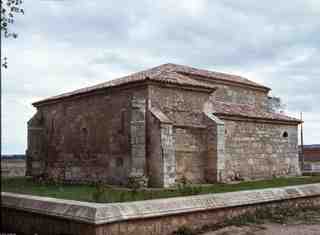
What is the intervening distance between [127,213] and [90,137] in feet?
30.7

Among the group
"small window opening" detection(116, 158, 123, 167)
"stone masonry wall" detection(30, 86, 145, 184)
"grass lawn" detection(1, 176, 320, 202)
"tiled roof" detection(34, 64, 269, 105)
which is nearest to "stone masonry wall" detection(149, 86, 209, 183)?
"tiled roof" detection(34, 64, 269, 105)

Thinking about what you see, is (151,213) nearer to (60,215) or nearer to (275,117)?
(60,215)

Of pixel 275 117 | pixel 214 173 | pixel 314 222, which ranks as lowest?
pixel 314 222

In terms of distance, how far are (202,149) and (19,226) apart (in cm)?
786

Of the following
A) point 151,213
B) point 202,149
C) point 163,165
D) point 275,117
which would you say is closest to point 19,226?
point 151,213

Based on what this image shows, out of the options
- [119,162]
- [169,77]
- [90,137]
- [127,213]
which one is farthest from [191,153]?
[127,213]

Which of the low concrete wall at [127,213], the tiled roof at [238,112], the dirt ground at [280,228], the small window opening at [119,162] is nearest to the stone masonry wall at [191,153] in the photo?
the tiled roof at [238,112]

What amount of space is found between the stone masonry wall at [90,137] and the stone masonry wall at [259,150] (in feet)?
14.4

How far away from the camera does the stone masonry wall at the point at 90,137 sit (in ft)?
48.0

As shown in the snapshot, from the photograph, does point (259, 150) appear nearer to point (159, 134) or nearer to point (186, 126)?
point (186, 126)

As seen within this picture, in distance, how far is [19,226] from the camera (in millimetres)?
8969

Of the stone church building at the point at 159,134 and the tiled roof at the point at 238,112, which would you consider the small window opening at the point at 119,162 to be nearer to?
the stone church building at the point at 159,134

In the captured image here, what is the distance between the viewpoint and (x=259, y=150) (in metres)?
17.7

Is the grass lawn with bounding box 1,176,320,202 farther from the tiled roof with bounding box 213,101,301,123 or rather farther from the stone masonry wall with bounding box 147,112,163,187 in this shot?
the tiled roof with bounding box 213,101,301,123
